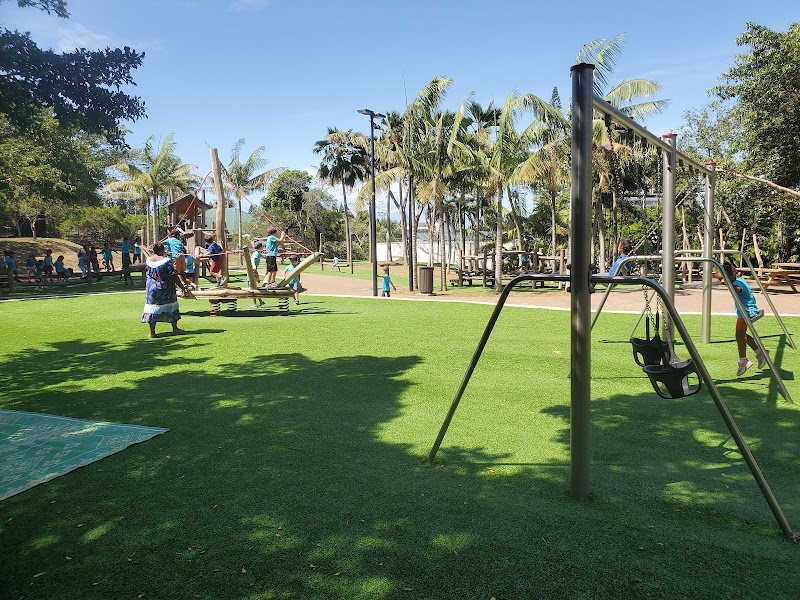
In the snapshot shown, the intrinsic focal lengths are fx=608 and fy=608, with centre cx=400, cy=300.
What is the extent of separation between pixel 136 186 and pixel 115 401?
37650 millimetres

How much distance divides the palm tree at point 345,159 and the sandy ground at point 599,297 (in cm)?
1453

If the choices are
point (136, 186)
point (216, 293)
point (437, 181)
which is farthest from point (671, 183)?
point (136, 186)

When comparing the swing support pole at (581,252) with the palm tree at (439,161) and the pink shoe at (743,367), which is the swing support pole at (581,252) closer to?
the pink shoe at (743,367)

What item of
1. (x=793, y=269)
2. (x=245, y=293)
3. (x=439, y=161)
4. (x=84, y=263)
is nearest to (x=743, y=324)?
(x=245, y=293)

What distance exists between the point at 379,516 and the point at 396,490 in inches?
16.2

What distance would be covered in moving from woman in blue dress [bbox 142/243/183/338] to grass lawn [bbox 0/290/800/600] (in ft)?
8.30

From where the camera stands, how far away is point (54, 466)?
466 cm

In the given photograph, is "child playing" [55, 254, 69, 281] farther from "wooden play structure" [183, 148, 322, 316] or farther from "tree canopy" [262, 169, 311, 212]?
"tree canopy" [262, 169, 311, 212]

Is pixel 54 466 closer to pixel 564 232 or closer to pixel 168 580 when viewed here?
pixel 168 580

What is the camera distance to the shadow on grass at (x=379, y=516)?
9.96 ft

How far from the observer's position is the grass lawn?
3.07 metres

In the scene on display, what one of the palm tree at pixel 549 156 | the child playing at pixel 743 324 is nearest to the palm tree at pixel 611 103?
the palm tree at pixel 549 156

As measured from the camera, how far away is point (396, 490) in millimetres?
4129

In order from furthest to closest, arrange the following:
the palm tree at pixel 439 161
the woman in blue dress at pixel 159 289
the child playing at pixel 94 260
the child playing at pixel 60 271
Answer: the child playing at pixel 94 260, the child playing at pixel 60 271, the palm tree at pixel 439 161, the woman in blue dress at pixel 159 289
